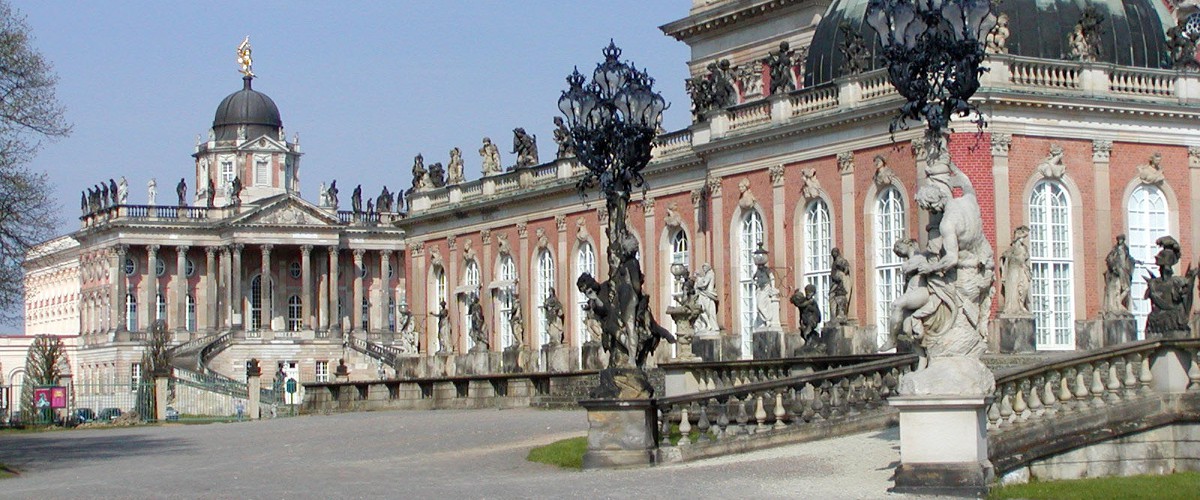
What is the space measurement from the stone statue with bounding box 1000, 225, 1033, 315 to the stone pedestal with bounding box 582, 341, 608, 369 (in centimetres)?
1390

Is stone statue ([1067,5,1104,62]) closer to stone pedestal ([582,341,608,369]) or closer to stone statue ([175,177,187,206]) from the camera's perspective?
stone pedestal ([582,341,608,369])

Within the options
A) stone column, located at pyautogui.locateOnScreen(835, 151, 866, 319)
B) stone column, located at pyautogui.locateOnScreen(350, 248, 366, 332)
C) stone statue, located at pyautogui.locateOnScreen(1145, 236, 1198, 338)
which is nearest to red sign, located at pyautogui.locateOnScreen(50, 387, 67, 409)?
stone column, located at pyautogui.locateOnScreen(835, 151, 866, 319)

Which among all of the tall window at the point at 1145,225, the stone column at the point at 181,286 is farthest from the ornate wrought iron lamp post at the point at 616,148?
the stone column at the point at 181,286

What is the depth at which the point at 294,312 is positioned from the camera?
367 feet

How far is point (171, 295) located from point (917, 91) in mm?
90168

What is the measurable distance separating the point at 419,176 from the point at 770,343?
24.1m

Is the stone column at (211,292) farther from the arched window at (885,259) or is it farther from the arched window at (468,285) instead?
the arched window at (885,259)

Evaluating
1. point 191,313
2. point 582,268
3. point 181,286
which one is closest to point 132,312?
point 181,286

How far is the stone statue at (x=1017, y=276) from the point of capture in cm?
3662

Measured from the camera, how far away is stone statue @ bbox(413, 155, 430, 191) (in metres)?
63.6

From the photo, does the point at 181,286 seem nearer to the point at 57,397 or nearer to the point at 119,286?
the point at 119,286

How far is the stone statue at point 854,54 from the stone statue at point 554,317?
1451 cm

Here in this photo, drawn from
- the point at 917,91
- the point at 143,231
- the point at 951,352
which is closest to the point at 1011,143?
the point at 917,91

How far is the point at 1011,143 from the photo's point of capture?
37625 millimetres
